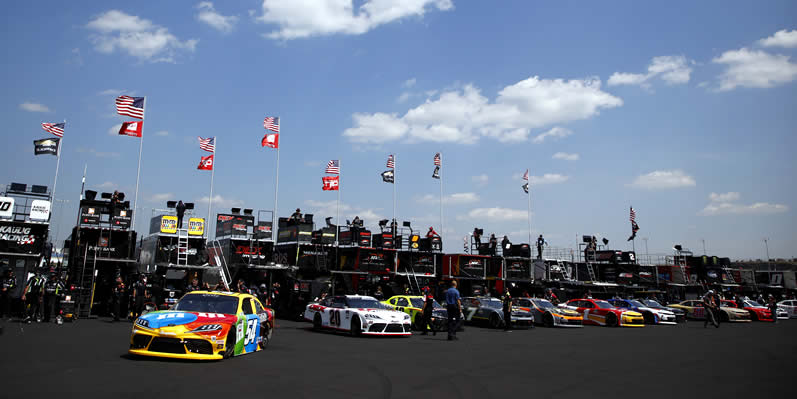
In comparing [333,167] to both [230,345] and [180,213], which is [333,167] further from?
[230,345]

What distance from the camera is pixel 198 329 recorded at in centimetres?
935

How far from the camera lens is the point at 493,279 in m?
34.4

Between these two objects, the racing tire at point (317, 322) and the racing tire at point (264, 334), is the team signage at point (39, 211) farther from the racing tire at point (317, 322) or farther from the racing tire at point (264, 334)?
the racing tire at point (264, 334)

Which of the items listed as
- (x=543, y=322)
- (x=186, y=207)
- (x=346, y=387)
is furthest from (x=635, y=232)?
(x=346, y=387)

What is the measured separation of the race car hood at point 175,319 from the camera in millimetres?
9383

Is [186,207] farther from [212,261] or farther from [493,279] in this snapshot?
[493,279]

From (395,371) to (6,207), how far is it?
78.5 feet

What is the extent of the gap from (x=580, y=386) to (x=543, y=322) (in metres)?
16.8

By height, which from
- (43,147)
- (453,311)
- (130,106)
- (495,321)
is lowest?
(495,321)

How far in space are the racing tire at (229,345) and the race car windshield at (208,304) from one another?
595 millimetres

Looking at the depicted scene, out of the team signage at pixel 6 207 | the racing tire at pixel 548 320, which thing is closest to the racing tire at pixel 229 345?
the racing tire at pixel 548 320

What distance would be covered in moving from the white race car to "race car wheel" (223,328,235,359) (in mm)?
6832

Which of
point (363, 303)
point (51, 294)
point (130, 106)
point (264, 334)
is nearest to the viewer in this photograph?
point (264, 334)

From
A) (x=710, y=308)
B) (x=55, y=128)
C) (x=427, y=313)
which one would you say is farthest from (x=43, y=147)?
(x=710, y=308)
